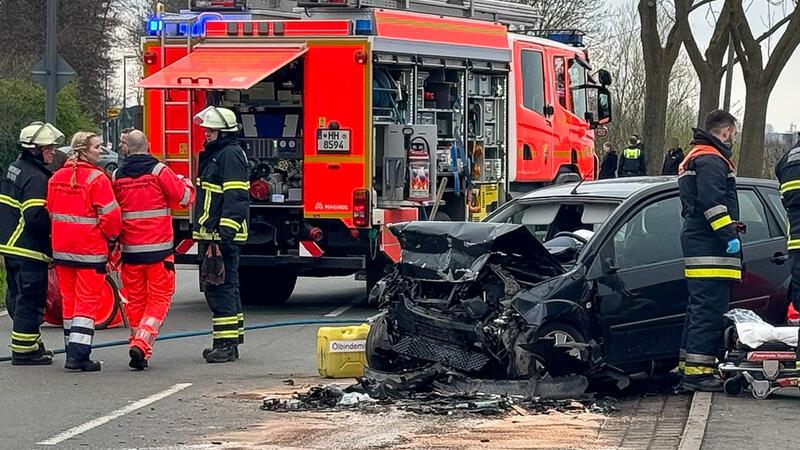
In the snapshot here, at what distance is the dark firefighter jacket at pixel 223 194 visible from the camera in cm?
1122

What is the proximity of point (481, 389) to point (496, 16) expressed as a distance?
930 centimetres

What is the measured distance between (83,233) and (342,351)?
229 cm

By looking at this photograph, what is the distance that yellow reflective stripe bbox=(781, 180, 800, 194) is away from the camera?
929 centimetres

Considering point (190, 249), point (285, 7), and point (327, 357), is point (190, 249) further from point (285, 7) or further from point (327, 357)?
point (327, 357)

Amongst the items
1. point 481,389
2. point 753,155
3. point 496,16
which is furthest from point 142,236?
→ point 753,155

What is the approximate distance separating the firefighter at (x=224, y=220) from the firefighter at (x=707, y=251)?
359 centimetres

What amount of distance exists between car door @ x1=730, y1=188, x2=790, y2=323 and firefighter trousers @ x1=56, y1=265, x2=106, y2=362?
4748 mm

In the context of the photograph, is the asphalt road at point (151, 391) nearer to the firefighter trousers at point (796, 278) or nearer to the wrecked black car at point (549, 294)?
the wrecked black car at point (549, 294)

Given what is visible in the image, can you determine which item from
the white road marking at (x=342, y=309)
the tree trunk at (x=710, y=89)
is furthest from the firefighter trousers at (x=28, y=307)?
the tree trunk at (x=710, y=89)

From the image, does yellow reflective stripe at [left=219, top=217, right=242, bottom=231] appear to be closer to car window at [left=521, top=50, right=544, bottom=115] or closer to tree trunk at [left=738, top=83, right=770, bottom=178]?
car window at [left=521, top=50, right=544, bottom=115]

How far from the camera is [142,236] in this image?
432 inches

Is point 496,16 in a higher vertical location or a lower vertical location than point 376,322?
higher

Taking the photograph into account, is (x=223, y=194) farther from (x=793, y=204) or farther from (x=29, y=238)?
(x=793, y=204)

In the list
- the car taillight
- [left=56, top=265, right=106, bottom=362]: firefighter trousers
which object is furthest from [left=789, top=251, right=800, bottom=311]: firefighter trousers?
the car taillight
